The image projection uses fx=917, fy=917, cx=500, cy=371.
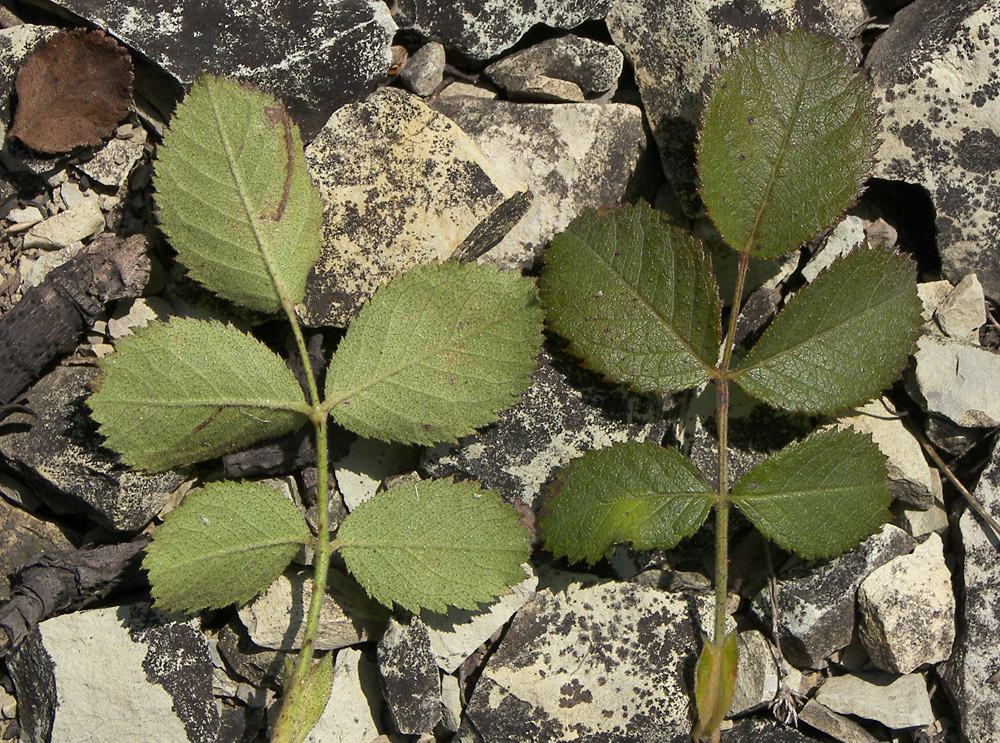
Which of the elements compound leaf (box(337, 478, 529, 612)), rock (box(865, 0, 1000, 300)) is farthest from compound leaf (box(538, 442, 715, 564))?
rock (box(865, 0, 1000, 300))

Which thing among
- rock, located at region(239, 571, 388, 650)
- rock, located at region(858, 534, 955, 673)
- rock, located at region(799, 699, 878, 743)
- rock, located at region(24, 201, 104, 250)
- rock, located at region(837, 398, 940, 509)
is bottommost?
rock, located at region(799, 699, 878, 743)

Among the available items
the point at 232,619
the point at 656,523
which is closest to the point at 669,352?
the point at 656,523

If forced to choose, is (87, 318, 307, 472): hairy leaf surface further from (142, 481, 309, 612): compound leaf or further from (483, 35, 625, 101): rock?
(483, 35, 625, 101): rock

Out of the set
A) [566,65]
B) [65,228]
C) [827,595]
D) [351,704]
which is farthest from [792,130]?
[65,228]

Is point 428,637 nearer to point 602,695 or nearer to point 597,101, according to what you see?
point 602,695

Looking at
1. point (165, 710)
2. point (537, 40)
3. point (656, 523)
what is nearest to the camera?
point (656, 523)

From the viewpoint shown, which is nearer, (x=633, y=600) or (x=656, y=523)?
(x=656, y=523)

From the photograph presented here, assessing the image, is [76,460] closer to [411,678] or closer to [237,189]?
[237,189]
